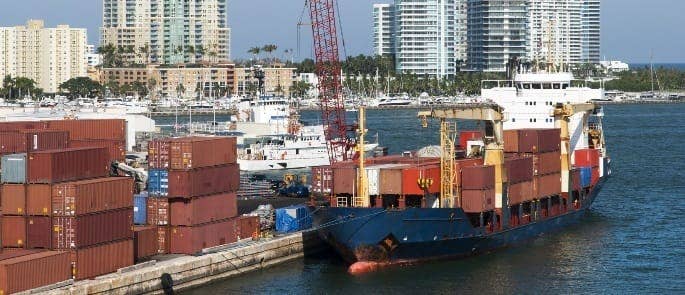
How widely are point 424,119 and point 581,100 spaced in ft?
58.3

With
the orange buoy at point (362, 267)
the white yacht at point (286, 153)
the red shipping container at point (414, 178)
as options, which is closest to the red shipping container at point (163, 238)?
the orange buoy at point (362, 267)

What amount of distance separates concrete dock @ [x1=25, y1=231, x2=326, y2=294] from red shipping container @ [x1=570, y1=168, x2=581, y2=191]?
13.6m

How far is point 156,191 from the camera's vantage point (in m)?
40.7

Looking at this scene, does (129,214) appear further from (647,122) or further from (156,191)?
(647,122)

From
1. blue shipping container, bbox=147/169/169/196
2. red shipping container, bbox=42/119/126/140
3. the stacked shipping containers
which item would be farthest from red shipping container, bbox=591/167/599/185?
blue shipping container, bbox=147/169/169/196

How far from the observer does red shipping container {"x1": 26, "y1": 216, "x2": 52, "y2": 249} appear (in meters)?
35.0

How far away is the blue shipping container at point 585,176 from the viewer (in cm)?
5710

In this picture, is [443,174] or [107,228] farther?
[443,174]

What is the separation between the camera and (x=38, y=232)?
35.2m

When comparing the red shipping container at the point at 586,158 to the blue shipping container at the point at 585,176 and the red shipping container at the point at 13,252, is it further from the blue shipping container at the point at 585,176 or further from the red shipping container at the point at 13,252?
the red shipping container at the point at 13,252

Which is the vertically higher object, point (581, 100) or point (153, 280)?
point (581, 100)

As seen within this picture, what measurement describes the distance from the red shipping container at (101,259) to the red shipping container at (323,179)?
897cm

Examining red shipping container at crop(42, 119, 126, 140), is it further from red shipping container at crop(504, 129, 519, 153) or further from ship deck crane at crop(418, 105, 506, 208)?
red shipping container at crop(504, 129, 519, 153)

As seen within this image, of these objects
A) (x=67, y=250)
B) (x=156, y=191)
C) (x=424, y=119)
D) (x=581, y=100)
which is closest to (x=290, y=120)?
(x=581, y=100)
